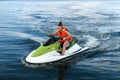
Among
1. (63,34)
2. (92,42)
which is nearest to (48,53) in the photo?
(63,34)

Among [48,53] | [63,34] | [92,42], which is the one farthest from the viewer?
[92,42]

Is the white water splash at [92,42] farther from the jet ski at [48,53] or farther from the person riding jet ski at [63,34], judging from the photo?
the person riding jet ski at [63,34]

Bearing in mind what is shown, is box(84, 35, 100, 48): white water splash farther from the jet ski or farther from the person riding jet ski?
the person riding jet ski

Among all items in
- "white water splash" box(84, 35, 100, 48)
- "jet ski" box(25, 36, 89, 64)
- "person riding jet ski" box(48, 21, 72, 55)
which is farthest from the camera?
"white water splash" box(84, 35, 100, 48)

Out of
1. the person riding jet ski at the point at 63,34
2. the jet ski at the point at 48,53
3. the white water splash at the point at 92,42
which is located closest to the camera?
the jet ski at the point at 48,53

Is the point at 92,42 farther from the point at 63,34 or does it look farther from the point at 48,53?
the point at 48,53

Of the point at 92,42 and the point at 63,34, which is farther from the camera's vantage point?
the point at 92,42

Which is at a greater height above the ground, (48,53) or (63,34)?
(63,34)

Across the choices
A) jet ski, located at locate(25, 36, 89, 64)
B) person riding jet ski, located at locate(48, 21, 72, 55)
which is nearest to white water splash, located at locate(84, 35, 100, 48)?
jet ski, located at locate(25, 36, 89, 64)

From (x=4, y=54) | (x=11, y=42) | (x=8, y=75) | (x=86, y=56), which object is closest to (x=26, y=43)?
(x=11, y=42)

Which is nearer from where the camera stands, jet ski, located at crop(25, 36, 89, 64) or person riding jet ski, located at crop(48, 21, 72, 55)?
jet ski, located at crop(25, 36, 89, 64)

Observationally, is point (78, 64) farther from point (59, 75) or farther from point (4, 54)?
point (4, 54)

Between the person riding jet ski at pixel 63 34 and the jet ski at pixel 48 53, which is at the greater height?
the person riding jet ski at pixel 63 34

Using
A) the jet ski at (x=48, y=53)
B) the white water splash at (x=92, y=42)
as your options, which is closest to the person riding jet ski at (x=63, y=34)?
the jet ski at (x=48, y=53)
